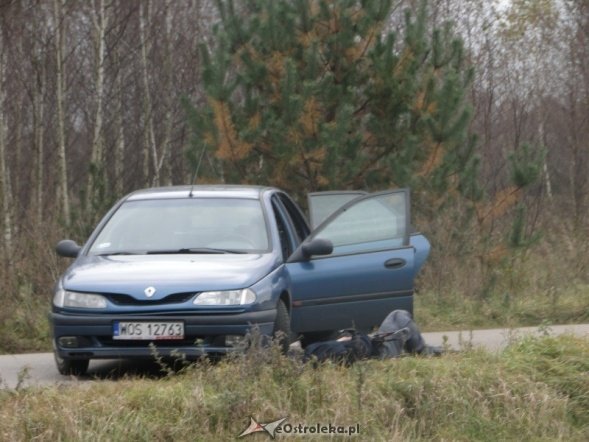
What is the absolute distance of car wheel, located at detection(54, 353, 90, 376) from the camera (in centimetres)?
871

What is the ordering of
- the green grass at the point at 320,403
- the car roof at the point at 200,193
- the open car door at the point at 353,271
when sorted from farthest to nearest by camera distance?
the car roof at the point at 200,193 < the open car door at the point at 353,271 < the green grass at the point at 320,403

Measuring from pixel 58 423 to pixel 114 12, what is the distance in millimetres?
19570

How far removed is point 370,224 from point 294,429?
3811mm

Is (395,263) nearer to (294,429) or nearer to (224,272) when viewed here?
(224,272)

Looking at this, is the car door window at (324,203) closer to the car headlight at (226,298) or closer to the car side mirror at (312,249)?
the car side mirror at (312,249)

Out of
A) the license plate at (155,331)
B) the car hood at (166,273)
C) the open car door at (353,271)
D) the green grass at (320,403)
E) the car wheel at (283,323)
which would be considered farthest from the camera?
the open car door at (353,271)

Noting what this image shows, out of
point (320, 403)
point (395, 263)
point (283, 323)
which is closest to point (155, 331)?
point (283, 323)

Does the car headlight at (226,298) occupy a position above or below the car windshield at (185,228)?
below

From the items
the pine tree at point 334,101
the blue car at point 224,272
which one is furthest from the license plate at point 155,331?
the pine tree at point 334,101

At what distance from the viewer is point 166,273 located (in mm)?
8562

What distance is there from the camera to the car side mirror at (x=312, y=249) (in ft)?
30.6

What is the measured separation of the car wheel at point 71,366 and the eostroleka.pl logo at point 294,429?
2651mm

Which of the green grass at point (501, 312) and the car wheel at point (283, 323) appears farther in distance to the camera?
the green grass at point (501, 312)

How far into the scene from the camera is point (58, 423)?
20.6 feet
